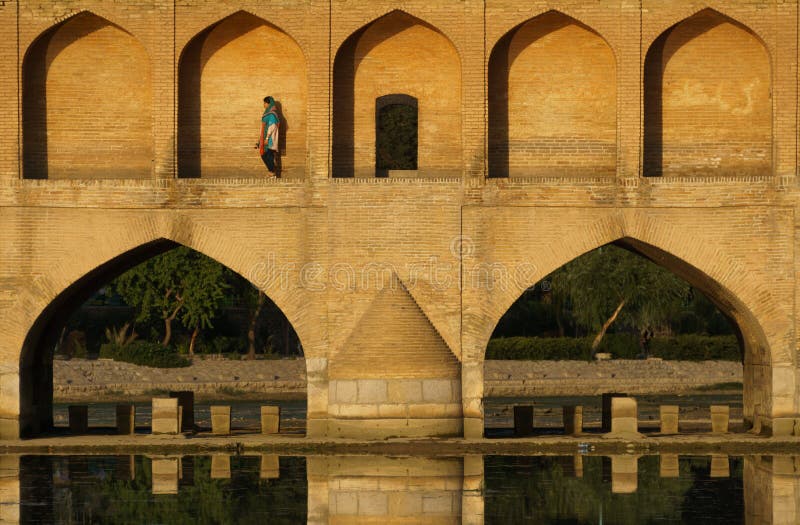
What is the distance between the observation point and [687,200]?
22734mm

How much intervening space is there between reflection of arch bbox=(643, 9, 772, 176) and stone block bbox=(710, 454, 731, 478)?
3.95 meters

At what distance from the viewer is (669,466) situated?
20781 millimetres

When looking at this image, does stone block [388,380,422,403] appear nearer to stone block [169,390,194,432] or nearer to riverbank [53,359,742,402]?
stone block [169,390,194,432]

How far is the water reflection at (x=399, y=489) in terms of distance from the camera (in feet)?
54.1

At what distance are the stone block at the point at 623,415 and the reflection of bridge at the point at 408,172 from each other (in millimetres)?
1753

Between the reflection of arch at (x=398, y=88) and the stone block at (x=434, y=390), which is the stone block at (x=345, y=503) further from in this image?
the reflection of arch at (x=398, y=88)

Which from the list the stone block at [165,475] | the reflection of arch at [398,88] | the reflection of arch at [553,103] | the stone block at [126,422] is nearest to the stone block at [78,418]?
the stone block at [126,422]

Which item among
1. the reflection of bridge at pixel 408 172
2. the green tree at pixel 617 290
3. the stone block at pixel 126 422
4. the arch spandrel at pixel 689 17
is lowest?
the stone block at pixel 126 422

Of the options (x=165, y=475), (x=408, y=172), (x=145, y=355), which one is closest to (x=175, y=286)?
(x=145, y=355)

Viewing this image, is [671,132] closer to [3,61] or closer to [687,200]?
[687,200]

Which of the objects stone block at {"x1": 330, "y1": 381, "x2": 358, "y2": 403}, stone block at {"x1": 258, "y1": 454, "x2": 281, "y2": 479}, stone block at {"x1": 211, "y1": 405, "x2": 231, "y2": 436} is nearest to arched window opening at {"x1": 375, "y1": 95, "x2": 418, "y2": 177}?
stone block at {"x1": 211, "y1": 405, "x2": 231, "y2": 436}

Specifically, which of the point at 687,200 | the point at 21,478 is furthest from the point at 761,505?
the point at 21,478

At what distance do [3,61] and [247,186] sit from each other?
140 inches

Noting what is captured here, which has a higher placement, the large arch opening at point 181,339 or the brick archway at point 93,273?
the brick archway at point 93,273
